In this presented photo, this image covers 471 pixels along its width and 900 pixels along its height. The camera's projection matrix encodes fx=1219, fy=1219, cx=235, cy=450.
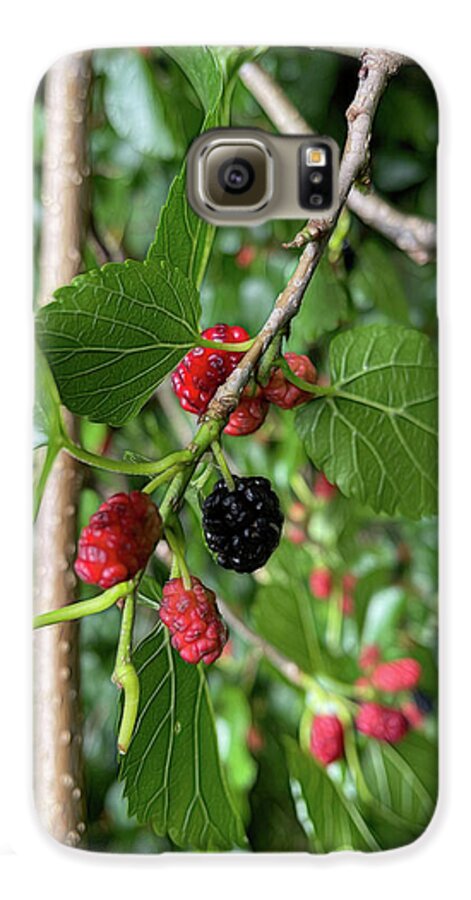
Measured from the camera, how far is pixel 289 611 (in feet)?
1.86

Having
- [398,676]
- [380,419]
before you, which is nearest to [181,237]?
→ [380,419]

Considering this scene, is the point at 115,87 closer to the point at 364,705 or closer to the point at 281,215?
the point at 281,215

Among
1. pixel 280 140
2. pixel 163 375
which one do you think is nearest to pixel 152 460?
pixel 163 375

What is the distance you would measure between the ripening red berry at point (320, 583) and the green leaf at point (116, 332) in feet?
0.37

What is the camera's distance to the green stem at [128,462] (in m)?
0.54

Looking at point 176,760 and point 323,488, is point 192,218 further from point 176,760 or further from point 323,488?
point 176,760

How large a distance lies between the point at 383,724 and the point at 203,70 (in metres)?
0.31

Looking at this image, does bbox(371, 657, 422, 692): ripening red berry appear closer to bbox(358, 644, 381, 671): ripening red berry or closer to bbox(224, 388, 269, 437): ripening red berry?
bbox(358, 644, 381, 671): ripening red berry

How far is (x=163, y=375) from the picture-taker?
54 centimetres

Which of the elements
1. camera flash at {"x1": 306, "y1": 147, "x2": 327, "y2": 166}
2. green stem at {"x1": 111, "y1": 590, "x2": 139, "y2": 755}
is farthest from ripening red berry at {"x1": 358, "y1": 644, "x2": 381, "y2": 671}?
camera flash at {"x1": 306, "y1": 147, "x2": 327, "y2": 166}

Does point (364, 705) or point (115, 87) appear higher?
point (115, 87)

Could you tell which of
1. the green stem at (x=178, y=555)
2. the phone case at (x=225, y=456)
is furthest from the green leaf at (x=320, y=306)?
the green stem at (x=178, y=555)
